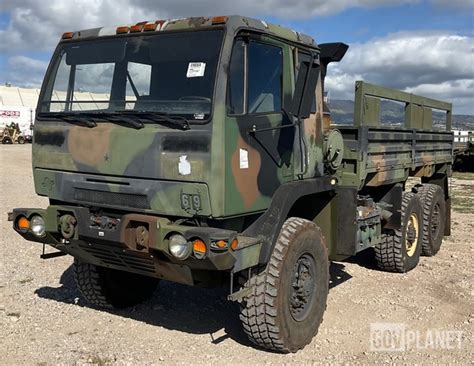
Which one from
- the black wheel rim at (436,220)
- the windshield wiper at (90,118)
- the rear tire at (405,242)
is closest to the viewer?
the windshield wiper at (90,118)

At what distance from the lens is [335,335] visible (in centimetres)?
508

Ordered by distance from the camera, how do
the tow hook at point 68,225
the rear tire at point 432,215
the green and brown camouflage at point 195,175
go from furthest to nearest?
the rear tire at point 432,215, the tow hook at point 68,225, the green and brown camouflage at point 195,175

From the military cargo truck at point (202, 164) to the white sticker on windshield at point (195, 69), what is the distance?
0.04 feet

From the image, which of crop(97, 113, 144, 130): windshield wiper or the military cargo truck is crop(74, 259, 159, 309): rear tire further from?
crop(97, 113, 144, 130): windshield wiper

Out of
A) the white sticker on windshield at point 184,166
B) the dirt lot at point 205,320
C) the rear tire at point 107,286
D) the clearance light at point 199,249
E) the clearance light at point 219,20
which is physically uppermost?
the clearance light at point 219,20

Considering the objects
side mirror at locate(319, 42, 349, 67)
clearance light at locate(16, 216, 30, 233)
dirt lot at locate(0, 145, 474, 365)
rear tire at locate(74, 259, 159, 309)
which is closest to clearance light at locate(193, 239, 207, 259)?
dirt lot at locate(0, 145, 474, 365)

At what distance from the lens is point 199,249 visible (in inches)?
152

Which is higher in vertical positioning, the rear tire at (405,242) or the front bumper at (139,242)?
the front bumper at (139,242)

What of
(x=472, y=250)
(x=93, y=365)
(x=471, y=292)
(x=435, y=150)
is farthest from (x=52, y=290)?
(x=472, y=250)

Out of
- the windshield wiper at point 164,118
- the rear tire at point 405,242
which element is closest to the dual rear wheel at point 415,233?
the rear tire at point 405,242

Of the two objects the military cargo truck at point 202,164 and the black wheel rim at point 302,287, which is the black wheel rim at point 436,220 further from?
the black wheel rim at point 302,287

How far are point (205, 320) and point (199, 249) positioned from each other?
5.97 ft

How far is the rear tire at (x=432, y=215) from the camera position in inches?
310

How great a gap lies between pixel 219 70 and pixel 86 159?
1.26 m
